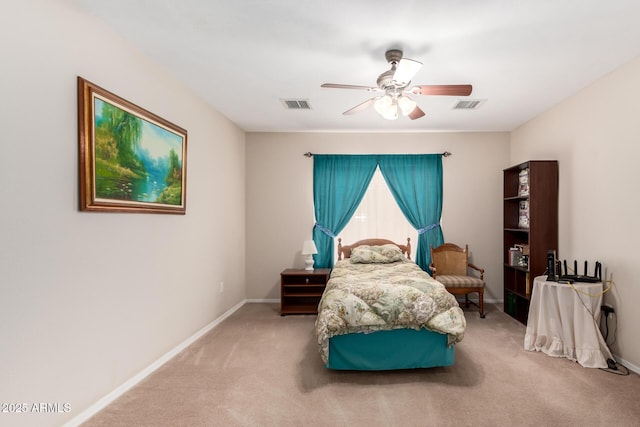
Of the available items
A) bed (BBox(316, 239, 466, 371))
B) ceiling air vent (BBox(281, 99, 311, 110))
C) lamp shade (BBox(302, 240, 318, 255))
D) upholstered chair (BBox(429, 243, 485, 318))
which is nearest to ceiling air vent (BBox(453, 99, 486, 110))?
ceiling air vent (BBox(281, 99, 311, 110))

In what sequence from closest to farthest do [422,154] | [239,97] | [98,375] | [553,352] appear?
[98,375]
[553,352]
[239,97]
[422,154]

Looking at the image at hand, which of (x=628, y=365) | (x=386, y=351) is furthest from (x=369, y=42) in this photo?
(x=628, y=365)

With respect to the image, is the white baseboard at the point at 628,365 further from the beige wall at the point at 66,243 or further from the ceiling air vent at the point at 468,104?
the beige wall at the point at 66,243

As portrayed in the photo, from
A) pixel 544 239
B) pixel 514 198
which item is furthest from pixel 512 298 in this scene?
pixel 514 198

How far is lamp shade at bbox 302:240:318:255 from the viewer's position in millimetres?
4875

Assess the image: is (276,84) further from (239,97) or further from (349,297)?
(349,297)

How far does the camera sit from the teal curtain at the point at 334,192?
523 cm

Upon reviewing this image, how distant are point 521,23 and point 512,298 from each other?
3545 millimetres

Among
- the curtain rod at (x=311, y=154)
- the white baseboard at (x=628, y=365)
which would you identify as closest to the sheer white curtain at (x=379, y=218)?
the curtain rod at (x=311, y=154)

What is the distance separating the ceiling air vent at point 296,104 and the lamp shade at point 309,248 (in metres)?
1.91

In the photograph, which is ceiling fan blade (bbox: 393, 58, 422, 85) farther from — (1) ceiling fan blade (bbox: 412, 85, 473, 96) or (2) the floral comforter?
(2) the floral comforter

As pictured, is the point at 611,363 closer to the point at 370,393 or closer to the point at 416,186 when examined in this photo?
the point at 370,393

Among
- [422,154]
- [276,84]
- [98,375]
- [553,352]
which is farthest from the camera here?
[422,154]

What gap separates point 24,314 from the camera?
70.5 inches
